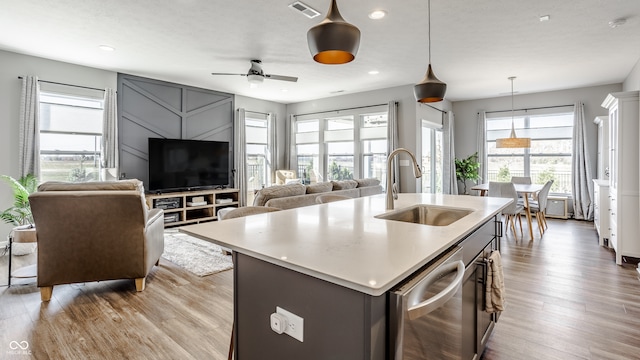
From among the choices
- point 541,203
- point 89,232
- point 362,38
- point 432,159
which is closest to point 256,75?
point 362,38

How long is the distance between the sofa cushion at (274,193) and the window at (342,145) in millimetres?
3403

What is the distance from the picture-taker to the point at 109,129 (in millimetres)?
5320

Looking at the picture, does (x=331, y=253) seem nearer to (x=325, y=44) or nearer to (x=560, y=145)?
(x=325, y=44)

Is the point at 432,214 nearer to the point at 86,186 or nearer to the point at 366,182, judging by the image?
the point at 86,186

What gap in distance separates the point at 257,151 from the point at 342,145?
2.09 m

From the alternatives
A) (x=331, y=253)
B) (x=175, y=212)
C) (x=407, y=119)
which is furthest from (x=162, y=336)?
Result: (x=407, y=119)

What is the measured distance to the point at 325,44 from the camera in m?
1.59

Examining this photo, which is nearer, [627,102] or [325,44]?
[325,44]

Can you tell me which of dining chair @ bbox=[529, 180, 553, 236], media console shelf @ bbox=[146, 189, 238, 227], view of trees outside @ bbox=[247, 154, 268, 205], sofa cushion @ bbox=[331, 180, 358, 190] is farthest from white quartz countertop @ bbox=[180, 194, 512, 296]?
view of trees outside @ bbox=[247, 154, 268, 205]

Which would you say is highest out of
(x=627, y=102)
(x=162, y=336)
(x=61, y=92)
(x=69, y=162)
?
(x=61, y=92)

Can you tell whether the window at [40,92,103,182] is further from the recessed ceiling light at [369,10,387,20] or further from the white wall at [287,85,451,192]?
the white wall at [287,85,451,192]

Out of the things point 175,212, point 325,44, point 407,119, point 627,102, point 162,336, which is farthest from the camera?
point 407,119

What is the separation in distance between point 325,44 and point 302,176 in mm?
6716

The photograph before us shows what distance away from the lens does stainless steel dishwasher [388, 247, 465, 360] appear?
907 millimetres
